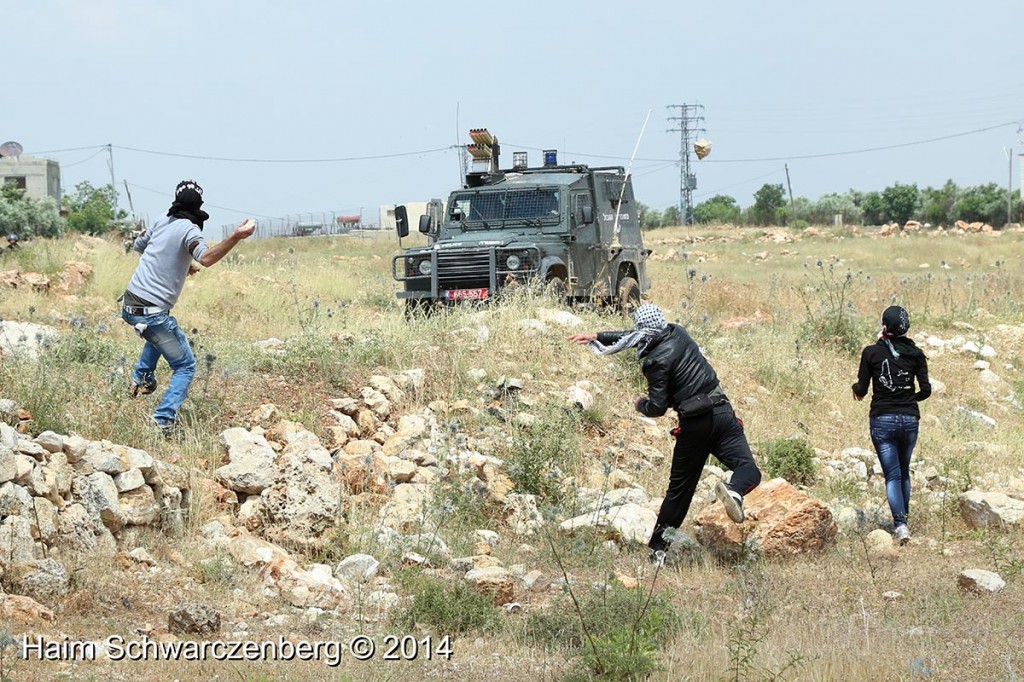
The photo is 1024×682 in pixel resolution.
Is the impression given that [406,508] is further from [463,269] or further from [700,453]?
[463,269]

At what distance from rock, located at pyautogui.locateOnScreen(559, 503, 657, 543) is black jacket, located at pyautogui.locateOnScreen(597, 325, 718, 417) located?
743 mm

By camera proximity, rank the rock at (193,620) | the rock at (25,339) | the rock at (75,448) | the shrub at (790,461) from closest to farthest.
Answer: the rock at (193,620) → the rock at (75,448) → the rock at (25,339) → the shrub at (790,461)

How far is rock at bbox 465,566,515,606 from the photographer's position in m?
5.77

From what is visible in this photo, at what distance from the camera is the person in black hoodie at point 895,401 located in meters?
7.24

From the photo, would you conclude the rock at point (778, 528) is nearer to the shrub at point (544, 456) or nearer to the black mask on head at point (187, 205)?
the shrub at point (544, 456)

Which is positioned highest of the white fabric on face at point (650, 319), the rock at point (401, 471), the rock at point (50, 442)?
the white fabric on face at point (650, 319)

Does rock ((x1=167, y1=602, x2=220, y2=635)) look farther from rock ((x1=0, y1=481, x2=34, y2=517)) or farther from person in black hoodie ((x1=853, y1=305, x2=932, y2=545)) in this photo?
person in black hoodie ((x1=853, y1=305, x2=932, y2=545))

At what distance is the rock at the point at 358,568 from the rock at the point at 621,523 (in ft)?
4.54

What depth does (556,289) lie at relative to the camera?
43.5 feet

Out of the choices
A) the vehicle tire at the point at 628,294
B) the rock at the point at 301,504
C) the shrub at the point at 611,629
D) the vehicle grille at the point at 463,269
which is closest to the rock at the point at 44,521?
the rock at the point at 301,504

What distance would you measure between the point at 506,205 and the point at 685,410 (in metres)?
8.09

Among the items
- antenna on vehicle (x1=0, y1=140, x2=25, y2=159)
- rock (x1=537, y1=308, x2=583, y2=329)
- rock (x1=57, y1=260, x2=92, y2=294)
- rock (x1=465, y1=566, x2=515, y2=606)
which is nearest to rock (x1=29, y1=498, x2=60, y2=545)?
rock (x1=465, y1=566, x2=515, y2=606)

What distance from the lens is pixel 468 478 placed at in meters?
7.41

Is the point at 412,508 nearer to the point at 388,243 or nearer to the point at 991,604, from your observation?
the point at 991,604
